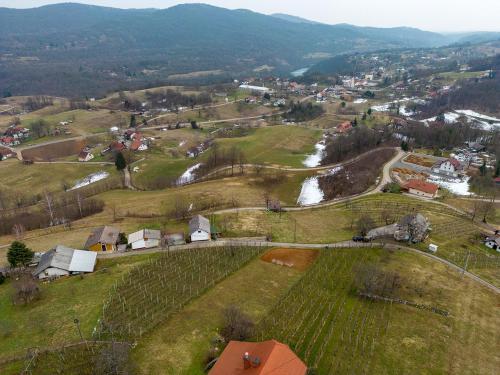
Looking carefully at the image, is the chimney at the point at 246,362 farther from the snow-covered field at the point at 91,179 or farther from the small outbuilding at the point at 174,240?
the snow-covered field at the point at 91,179

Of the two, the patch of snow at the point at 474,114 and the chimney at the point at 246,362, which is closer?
the chimney at the point at 246,362

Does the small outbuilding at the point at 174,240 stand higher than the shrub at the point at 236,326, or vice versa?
the shrub at the point at 236,326

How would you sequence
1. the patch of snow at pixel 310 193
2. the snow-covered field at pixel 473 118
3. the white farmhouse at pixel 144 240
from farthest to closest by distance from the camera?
the snow-covered field at pixel 473 118 < the patch of snow at pixel 310 193 < the white farmhouse at pixel 144 240

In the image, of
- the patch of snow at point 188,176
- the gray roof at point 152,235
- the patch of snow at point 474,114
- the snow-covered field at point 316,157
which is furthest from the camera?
the patch of snow at point 474,114

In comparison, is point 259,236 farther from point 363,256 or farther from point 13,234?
point 13,234

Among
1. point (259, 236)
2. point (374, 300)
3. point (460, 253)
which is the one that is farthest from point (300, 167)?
point (374, 300)

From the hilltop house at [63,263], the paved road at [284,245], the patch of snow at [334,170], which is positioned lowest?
the patch of snow at [334,170]

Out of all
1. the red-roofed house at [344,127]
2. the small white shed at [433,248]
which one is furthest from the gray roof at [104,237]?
the red-roofed house at [344,127]
